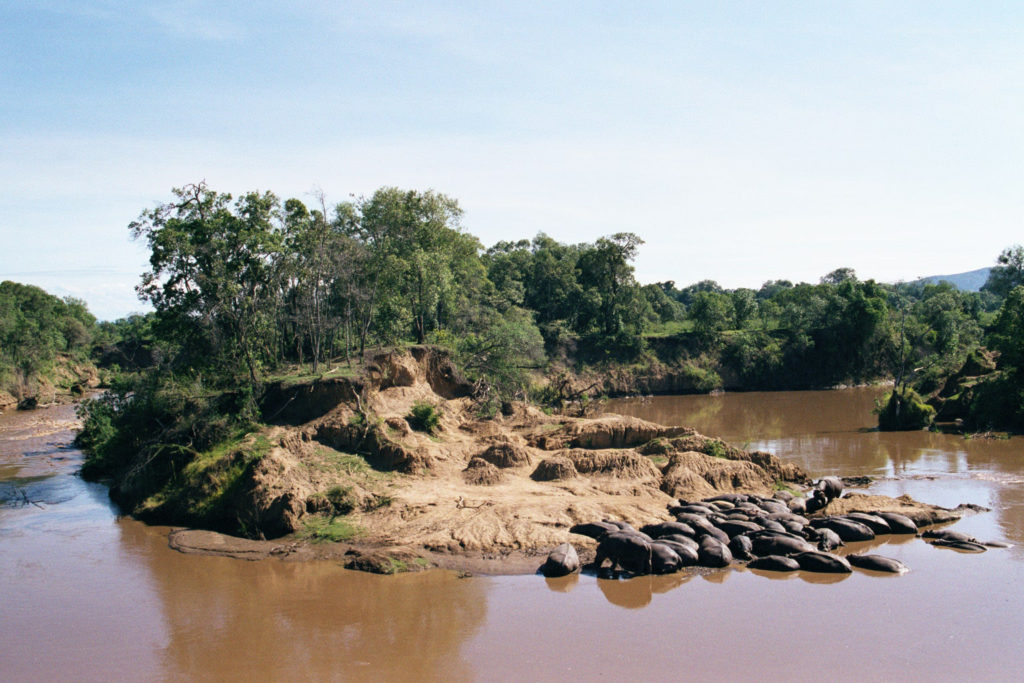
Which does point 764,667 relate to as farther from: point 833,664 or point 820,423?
point 820,423

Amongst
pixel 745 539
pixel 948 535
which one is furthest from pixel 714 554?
pixel 948 535

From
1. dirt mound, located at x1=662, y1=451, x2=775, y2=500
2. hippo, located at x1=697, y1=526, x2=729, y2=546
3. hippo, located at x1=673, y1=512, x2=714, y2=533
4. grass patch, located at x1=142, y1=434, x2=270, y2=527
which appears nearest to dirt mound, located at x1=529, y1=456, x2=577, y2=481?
dirt mound, located at x1=662, y1=451, x2=775, y2=500

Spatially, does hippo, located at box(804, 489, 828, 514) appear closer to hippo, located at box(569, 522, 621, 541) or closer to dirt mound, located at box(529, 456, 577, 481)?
hippo, located at box(569, 522, 621, 541)

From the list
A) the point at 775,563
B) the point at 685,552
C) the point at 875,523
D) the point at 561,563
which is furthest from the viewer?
the point at 875,523

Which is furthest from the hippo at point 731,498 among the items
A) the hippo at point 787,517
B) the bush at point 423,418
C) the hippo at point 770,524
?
the bush at point 423,418

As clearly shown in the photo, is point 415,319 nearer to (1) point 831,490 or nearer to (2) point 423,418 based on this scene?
(2) point 423,418

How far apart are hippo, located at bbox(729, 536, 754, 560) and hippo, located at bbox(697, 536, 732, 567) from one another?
0.27 meters

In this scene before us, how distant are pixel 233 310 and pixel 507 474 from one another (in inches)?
356

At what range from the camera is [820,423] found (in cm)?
3167

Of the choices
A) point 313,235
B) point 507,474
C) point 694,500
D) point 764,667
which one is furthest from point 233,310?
point 764,667

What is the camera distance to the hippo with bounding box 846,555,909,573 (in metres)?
12.4

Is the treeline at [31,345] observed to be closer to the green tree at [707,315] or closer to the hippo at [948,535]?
the green tree at [707,315]

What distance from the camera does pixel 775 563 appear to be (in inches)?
496

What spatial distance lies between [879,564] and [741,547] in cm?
233
